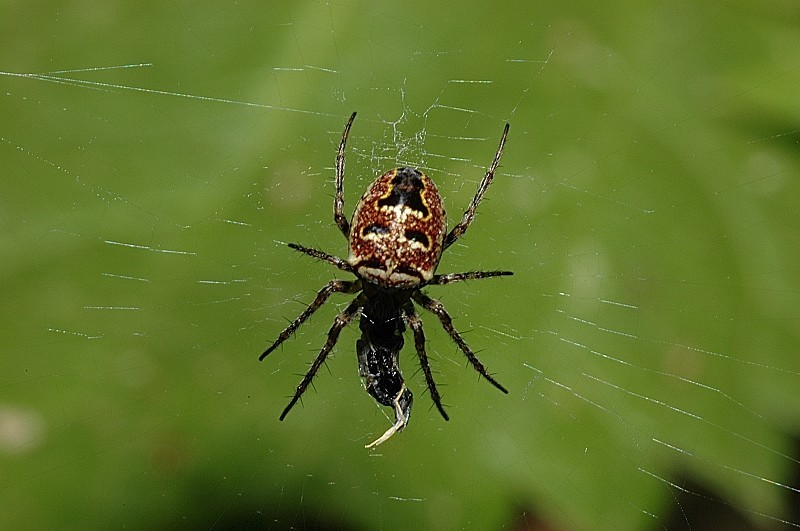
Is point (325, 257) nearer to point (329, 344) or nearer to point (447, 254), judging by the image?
point (329, 344)

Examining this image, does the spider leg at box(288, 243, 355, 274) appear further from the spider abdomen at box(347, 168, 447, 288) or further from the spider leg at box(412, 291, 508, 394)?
the spider leg at box(412, 291, 508, 394)

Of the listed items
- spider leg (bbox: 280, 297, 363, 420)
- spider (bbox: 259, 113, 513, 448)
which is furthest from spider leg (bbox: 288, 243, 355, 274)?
spider leg (bbox: 280, 297, 363, 420)

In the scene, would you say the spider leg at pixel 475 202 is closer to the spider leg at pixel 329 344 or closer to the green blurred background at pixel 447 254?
the green blurred background at pixel 447 254

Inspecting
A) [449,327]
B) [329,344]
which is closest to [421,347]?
[449,327]

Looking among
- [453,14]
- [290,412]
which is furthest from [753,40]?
[290,412]

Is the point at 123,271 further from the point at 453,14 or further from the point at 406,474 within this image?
the point at 453,14

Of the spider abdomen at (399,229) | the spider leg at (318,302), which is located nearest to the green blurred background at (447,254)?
the spider leg at (318,302)
